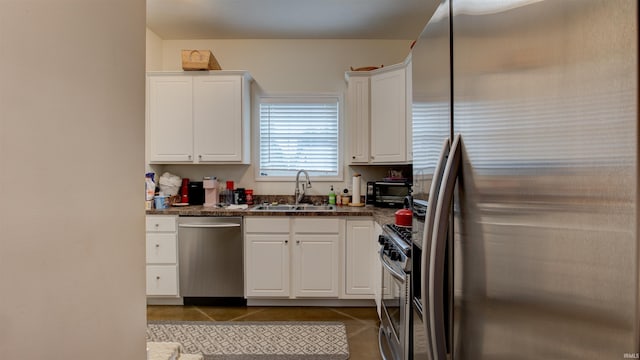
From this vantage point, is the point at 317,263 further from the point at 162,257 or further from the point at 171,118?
the point at 171,118

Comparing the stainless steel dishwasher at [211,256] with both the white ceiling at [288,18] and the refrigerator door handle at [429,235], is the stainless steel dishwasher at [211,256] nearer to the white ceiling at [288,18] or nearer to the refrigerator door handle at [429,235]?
the white ceiling at [288,18]

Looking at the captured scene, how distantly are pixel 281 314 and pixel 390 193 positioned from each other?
Answer: 159cm

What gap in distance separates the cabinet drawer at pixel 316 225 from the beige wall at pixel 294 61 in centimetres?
73

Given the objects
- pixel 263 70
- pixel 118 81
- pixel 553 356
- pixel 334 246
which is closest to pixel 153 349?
pixel 118 81

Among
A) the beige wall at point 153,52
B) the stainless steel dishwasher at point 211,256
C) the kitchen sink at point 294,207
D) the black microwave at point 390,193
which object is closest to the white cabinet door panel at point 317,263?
the kitchen sink at point 294,207

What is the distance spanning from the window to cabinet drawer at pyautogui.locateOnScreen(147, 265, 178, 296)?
1361 millimetres

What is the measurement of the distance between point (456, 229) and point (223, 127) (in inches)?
124

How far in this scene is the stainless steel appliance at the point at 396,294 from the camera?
1.63m

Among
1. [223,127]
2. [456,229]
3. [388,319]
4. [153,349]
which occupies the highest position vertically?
[223,127]

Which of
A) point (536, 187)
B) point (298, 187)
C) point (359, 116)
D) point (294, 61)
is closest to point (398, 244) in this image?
point (536, 187)

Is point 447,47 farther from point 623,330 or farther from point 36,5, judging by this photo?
point 36,5

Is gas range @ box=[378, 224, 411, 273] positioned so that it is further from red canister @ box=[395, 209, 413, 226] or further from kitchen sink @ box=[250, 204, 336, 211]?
kitchen sink @ box=[250, 204, 336, 211]

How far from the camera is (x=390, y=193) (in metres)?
3.53

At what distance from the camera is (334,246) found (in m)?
3.29
